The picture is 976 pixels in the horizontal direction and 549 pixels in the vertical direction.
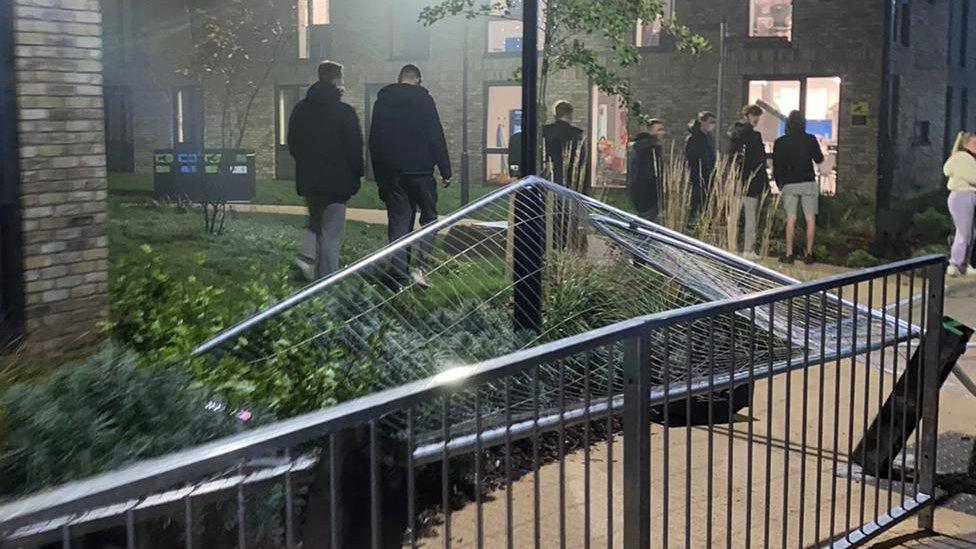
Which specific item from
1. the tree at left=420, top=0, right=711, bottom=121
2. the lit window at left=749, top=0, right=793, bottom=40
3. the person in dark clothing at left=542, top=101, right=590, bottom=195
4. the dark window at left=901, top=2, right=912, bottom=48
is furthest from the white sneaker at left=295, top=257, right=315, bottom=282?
the dark window at left=901, top=2, right=912, bottom=48

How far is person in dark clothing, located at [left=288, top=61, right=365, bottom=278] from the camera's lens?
29.8 ft

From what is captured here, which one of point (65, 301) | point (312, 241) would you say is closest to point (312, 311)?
point (65, 301)

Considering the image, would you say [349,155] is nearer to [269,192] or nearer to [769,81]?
[269,192]

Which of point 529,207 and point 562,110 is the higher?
point 562,110

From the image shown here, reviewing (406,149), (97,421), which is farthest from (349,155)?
(97,421)

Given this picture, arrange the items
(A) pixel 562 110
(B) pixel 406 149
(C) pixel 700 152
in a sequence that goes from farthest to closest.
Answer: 1. (C) pixel 700 152
2. (A) pixel 562 110
3. (B) pixel 406 149

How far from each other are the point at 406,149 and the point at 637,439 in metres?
6.76

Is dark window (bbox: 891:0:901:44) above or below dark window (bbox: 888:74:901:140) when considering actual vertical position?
above

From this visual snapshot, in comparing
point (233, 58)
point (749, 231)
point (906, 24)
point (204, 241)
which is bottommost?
point (749, 231)

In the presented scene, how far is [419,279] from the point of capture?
6.58 m

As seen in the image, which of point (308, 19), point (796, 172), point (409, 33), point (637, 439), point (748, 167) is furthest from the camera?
point (409, 33)

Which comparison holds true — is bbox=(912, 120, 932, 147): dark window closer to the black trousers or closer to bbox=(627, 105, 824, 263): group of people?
bbox=(627, 105, 824, 263): group of people

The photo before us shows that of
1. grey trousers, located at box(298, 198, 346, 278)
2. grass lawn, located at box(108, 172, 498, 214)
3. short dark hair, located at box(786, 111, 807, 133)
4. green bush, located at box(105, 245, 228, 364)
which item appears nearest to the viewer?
green bush, located at box(105, 245, 228, 364)

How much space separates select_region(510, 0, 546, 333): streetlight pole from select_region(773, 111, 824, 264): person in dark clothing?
9.30 metres
